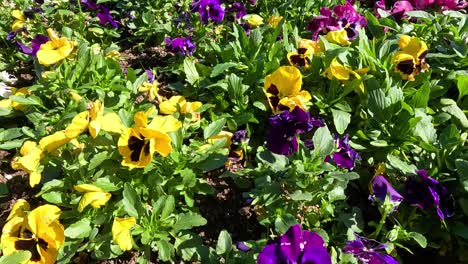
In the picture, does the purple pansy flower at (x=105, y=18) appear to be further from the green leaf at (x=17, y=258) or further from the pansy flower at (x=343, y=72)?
the green leaf at (x=17, y=258)

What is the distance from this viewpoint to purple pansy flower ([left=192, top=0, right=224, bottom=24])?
3.14 meters

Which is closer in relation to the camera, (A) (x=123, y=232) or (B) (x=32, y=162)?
(A) (x=123, y=232)

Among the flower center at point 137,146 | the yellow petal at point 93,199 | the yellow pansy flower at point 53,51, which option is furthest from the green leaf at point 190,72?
the yellow petal at point 93,199

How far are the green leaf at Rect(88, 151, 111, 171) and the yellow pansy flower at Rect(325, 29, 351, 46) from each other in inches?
57.9

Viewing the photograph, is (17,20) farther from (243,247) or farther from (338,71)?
(243,247)

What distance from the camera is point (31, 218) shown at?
1877 mm

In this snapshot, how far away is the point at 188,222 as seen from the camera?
6.38ft

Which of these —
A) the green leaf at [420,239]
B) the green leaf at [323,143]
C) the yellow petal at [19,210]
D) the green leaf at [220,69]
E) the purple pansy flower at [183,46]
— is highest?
the green leaf at [323,143]

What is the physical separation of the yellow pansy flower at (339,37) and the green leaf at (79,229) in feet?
5.51

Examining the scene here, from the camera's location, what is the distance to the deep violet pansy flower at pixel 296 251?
151 cm

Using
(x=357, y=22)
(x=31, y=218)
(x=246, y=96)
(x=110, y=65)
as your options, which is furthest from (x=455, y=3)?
(x=31, y=218)

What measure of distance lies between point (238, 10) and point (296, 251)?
2.34 m

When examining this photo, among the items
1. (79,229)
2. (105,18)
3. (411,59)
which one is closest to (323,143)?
(411,59)

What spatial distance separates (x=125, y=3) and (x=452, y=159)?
115 inches
